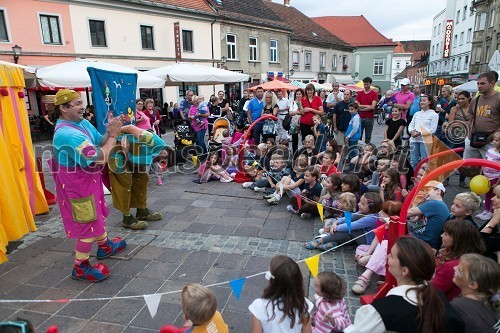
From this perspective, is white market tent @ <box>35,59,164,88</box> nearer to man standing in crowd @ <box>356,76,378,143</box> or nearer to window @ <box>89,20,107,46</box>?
man standing in crowd @ <box>356,76,378,143</box>

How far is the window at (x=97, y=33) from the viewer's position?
17.8 meters

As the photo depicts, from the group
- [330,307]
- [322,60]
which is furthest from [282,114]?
[322,60]

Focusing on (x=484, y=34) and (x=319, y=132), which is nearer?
(x=319, y=132)

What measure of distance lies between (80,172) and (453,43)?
54.2 meters

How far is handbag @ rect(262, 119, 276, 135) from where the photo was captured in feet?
27.8

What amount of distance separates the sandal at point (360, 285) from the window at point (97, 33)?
19069 mm

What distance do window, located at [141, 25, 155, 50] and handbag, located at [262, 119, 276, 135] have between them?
14894 millimetres

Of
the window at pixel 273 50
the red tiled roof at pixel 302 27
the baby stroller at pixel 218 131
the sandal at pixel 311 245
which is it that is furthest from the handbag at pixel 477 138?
the red tiled roof at pixel 302 27

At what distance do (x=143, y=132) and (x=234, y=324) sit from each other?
2.47 m

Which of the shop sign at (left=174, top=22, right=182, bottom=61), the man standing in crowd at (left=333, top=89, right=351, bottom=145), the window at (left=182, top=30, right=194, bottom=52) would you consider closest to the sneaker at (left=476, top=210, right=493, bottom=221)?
the man standing in crowd at (left=333, top=89, right=351, bottom=145)

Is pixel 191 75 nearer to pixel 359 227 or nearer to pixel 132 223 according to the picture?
pixel 132 223

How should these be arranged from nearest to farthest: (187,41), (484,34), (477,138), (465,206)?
1. (465,206)
2. (477,138)
3. (187,41)
4. (484,34)

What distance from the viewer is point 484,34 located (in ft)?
114

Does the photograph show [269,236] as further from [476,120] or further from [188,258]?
[476,120]
